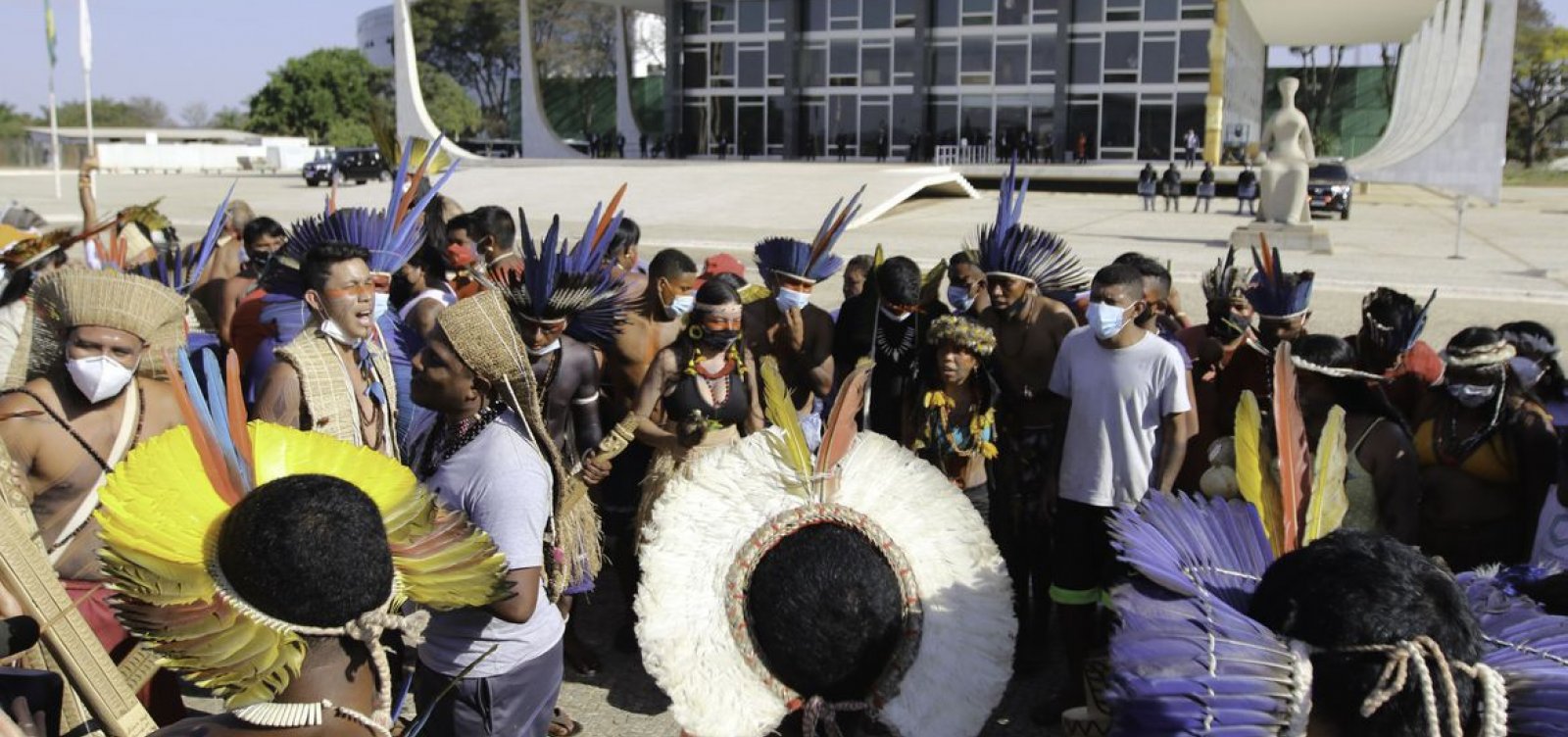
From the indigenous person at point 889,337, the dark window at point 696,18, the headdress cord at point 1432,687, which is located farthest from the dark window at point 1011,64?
the headdress cord at point 1432,687

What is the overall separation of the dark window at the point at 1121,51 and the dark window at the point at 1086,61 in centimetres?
44

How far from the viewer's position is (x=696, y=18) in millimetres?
53438

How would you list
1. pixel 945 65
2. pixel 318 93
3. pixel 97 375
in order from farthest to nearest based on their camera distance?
pixel 318 93 → pixel 945 65 → pixel 97 375

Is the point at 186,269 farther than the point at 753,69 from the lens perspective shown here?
No

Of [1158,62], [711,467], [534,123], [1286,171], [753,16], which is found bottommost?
[711,467]

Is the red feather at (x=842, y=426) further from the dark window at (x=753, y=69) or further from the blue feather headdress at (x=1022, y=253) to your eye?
the dark window at (x=753, y=69)

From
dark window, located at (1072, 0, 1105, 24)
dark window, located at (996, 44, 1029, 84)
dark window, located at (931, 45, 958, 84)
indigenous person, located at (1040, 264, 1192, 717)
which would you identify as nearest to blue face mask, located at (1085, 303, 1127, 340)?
indigenous person, located at (1040, 264, 1192, 717)

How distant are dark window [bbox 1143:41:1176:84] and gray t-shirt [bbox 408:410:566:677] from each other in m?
47.3

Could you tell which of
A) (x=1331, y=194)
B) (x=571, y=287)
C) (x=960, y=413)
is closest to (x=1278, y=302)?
(x=960, y=413)

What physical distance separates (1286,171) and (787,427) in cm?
2304

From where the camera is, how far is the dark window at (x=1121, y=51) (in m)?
46.8

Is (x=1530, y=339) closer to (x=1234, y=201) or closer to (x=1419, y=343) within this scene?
(x=1419, y=343)

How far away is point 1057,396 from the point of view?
5773mm

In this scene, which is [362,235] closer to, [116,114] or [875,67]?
[875,67]
